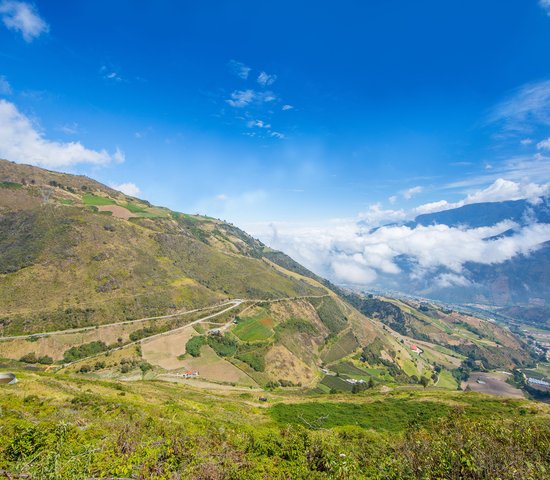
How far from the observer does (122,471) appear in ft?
47.5

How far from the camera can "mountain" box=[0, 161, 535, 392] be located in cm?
10331

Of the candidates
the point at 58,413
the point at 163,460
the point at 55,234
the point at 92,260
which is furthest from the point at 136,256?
the point at 163,460

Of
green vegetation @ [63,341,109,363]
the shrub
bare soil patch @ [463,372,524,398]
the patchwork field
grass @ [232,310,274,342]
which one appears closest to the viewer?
green vegetation @ [63,341,109,363]

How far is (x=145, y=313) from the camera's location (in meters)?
130

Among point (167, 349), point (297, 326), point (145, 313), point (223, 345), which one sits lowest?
point (167, 349)

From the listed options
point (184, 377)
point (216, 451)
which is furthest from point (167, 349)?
point (216, 451)

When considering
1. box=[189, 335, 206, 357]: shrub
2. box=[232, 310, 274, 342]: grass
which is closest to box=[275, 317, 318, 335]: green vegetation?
box=[232, 310, 274, 342]: grass

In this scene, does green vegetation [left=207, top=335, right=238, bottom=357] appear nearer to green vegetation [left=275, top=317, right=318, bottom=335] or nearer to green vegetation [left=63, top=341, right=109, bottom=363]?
green vegetation [left=275, top=317, right=318, bottom=335]

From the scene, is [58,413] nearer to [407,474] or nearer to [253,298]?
[407,474]

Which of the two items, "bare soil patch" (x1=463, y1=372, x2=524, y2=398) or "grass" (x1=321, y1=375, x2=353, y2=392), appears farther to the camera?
"bare soil patch" (x1=463, y1=372, x2=524, y2=398)

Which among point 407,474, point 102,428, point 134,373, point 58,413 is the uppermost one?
point 407,474

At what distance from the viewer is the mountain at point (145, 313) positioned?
339 ft

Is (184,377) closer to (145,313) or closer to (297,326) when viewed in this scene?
(145,313)

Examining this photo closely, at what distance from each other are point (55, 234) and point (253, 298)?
350 feet
